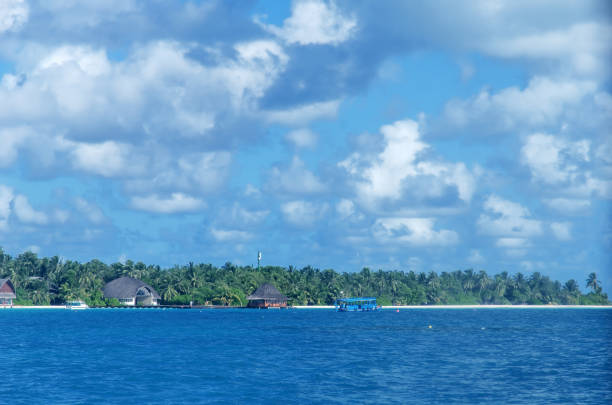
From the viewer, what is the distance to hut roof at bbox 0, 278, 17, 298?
17727 centimetres

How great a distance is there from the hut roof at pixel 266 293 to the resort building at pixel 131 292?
29.2 m

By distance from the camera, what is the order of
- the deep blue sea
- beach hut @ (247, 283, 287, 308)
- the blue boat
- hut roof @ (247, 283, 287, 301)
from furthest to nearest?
beach hut @ (247, 283, 287, 308) → hut roof @ (247, 283, 287, 301) → the blue boat → the deep blue sea

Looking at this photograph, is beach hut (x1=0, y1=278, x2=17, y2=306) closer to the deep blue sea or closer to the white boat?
the white boat

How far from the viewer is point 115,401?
42.2m

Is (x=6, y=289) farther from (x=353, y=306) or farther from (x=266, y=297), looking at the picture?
(x=353, y=306)

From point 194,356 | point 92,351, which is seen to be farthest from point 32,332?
point 194,356

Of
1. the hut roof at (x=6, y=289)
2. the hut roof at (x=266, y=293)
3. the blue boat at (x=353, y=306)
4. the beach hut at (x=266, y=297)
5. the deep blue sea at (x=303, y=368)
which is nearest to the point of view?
the deep blue sea at (x=303, y=368)

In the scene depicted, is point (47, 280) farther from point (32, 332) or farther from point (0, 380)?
point (0, 380)

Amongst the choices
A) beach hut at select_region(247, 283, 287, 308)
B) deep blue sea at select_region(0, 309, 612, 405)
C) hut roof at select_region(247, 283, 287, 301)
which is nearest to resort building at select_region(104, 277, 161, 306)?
beach hut at select_region(247, 283, 287, 308)

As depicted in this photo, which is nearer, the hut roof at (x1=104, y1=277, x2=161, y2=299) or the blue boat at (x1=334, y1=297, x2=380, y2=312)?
the blue boat at (x1=334, y1=297, x2=380, y2=312)

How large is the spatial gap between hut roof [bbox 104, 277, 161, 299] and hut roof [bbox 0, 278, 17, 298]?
78.7 ft

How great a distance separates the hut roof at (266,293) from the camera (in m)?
188

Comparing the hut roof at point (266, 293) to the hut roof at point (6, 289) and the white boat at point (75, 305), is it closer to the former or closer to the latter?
the white boat at point (75, 305)

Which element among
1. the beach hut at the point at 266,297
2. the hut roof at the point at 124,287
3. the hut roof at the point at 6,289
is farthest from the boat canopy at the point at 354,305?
the hut roof at the point at 6,289
